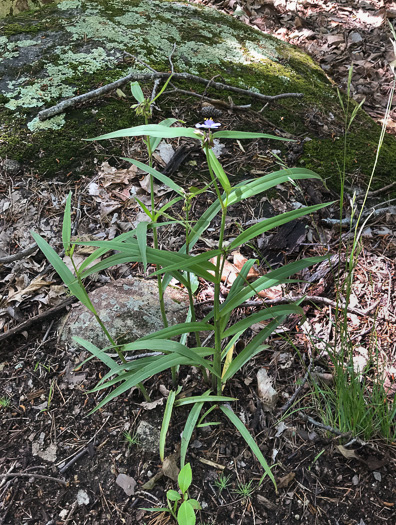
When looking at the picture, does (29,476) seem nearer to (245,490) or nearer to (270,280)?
(245,490)

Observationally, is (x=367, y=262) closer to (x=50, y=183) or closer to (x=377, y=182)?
(x=377, y=182)

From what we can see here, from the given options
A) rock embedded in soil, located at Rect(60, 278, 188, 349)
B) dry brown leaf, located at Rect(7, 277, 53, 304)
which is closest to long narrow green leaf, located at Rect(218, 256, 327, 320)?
rock embedded in soil, located at Rect(60, 278, 188, 349)

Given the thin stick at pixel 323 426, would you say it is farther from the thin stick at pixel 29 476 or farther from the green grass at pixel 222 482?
the thin stick at pixel 29 476

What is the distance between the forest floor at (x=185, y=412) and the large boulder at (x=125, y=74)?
263 mm

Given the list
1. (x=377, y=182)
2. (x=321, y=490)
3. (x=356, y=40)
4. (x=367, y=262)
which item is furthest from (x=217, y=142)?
(x=356, y=40)

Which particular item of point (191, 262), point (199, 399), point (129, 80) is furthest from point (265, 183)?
point (129, 80)

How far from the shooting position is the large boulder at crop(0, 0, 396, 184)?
2551 mm

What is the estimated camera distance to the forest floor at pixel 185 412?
56.9 inches

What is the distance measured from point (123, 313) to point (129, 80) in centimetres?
173

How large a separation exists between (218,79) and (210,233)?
1.34m

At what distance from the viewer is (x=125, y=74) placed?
2.85 m

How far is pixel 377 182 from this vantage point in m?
2.49

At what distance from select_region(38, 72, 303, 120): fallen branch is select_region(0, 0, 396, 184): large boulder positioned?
0.04 m

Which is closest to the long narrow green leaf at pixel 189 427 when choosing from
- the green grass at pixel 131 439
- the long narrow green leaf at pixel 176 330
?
the green grass at pixel 131 439
